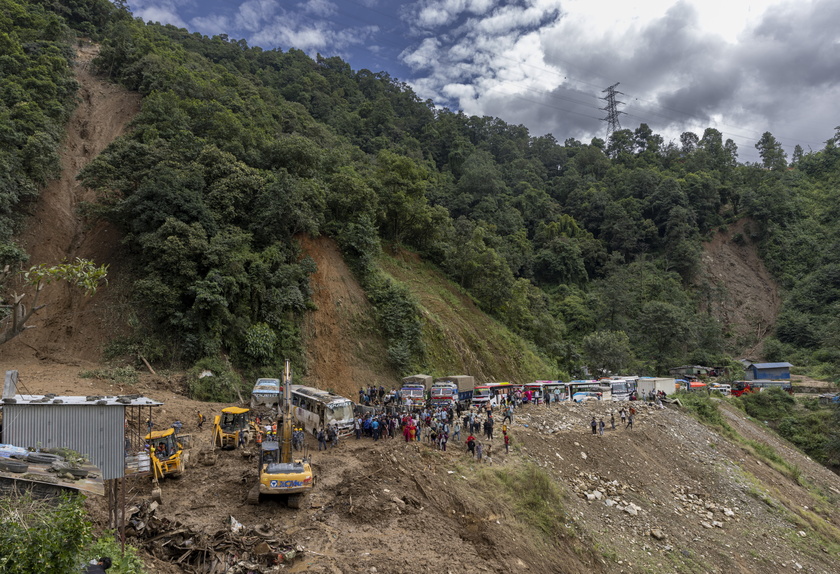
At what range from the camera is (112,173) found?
2477 cm

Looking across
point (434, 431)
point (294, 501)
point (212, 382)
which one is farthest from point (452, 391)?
point (294, 501)

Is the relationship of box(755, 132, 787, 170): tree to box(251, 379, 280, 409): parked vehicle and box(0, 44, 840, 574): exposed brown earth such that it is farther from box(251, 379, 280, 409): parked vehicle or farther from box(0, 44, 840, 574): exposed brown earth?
box(251, 379, 280, 409): parked vehicle

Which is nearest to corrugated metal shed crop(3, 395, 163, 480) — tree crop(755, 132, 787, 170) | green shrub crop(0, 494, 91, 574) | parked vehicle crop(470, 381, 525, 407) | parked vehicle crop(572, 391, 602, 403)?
green shrub crop(0, 494, 91, 574)

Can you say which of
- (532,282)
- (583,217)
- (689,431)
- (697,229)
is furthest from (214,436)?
(697,229)

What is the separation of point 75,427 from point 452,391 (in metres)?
17.7

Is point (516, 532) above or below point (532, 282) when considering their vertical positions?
below

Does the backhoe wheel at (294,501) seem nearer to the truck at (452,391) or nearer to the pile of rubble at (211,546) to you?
the pile of rubble at (211,546)

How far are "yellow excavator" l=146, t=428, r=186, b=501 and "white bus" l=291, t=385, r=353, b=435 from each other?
525cm

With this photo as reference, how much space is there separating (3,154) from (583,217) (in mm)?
64188

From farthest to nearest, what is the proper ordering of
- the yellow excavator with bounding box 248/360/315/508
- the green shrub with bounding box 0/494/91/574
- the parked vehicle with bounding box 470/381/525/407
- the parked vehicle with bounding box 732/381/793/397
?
1. the parked vehicle with bounding box 732/381/793/397
2. the parked vehicle with bounding box 470/381/525/407
3. the yellow excavator with bounding box 248/360/315/508
4. the green shrub with bounding box 0/494/91/574

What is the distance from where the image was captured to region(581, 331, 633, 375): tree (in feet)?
138

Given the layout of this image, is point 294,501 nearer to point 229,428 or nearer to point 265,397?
point 229,428

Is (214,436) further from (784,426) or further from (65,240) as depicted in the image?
(784,426)

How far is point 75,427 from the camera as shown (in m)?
8.82
